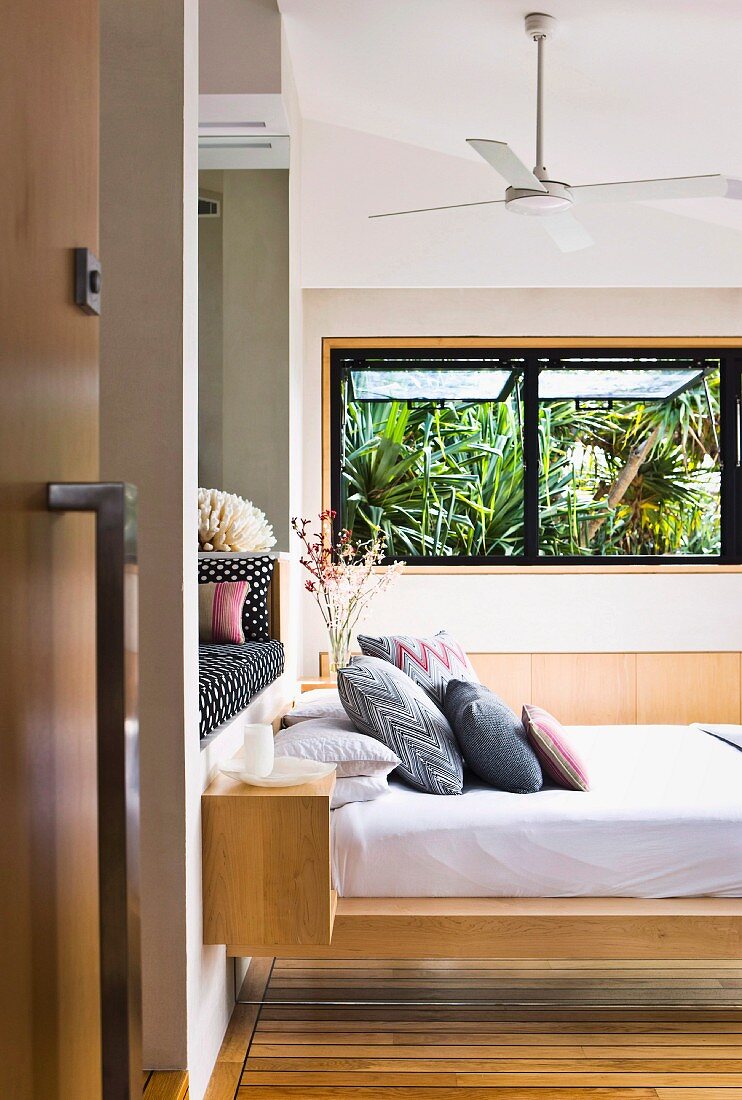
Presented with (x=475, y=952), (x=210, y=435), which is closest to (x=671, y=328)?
(x=210, y=435)

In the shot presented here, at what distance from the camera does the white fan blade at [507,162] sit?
309 cm

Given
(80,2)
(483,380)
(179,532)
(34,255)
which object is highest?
(483,380)

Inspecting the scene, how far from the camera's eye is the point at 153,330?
194cm

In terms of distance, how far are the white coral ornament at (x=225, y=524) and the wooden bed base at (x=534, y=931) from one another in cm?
159

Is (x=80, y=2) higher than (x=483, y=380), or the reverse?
(x=483, y=380)

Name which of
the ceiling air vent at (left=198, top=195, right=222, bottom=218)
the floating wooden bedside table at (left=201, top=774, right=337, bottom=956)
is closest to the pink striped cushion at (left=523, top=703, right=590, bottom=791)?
the floating wooden bedside table at (left=201, top=774, right=337, bottom=956)

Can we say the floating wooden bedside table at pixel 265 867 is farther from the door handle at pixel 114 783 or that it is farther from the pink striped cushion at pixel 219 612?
the door handle at pixel 114 783

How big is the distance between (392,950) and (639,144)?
349 centimetres

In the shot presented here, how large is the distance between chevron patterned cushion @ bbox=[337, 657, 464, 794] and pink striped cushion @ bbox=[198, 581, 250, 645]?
2.40ft

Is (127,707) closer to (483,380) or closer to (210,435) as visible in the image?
(210,435)

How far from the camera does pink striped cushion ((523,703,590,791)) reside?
2719 millimetres

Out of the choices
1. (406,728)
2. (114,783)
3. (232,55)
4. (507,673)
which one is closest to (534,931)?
(406,728)

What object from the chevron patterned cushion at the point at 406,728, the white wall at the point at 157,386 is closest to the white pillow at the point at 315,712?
the chevron patterned cushion at the point at 406,728

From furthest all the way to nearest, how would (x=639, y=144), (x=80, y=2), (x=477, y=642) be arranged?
(x=477, y=642)
(x=639, y=144)
(x=80, y=2)
